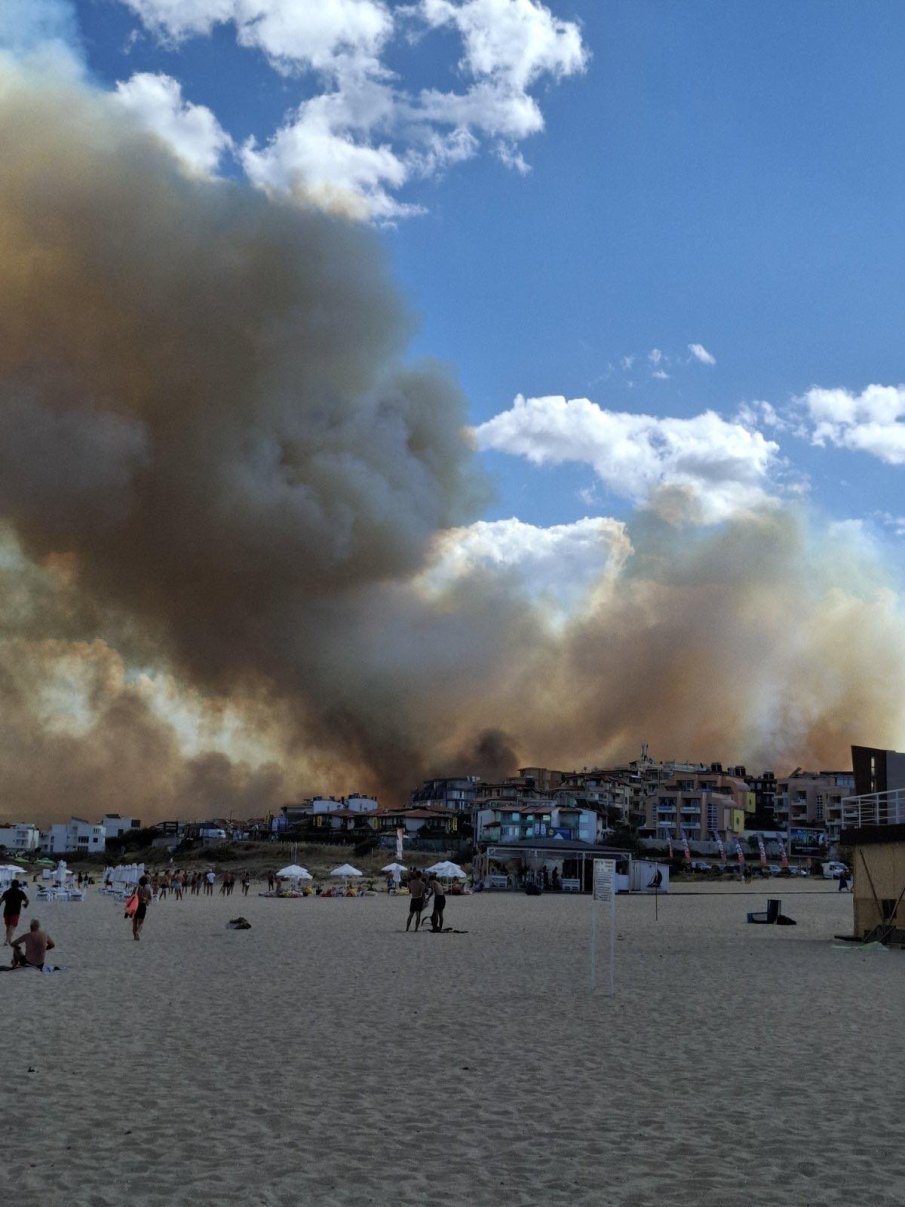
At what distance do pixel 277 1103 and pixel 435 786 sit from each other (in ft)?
499

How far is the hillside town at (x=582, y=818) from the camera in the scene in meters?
111

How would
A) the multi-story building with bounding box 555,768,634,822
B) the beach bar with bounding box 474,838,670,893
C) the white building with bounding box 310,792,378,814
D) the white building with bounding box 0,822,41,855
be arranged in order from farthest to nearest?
the white building with bounding box 0,822,41,855 < the white building with bounding box 310,792,378,814 < the multi-story building with bounding box 555,768,634,822 < the beach bar with bounding box 474,838,670,893

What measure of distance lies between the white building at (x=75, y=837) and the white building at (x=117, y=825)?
10.3 ft

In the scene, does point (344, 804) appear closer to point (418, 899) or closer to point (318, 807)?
point (318, 807)

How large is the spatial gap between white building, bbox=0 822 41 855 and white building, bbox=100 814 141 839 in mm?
12845

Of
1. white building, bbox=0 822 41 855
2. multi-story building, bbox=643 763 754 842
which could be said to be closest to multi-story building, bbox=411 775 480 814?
multi-story building, bbox=643 763 754 842

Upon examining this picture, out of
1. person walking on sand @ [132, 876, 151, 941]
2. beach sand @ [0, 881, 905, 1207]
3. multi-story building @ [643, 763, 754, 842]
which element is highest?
multi-story building @ [643, 763, 754, 842]

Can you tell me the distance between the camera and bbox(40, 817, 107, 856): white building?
173375 millimetres

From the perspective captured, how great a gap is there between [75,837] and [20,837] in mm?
20884

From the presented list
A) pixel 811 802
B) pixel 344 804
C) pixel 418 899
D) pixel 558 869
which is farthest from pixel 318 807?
pixel 418 899

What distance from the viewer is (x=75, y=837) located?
575ft

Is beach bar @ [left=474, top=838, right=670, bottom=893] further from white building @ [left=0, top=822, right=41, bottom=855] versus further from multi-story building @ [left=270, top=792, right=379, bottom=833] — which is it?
white building @ [left=0, top=822, right=41, bottom=855]

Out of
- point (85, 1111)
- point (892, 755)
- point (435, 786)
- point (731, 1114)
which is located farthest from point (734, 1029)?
point (435, 786)

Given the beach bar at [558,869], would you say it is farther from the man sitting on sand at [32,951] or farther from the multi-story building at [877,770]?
the man sitting on sand at [32,951]
